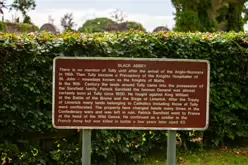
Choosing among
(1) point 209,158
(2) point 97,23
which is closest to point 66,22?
(2) point 97,23

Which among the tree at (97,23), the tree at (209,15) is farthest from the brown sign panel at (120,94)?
the tree at (97,23)

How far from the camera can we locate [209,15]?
1714cm

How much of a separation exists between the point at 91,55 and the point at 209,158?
2.78 m

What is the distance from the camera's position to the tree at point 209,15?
1625 cm

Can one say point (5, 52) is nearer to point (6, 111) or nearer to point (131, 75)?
point (6, 111)

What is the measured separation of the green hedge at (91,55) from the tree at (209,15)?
899cm

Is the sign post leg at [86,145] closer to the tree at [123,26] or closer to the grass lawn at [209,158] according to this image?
the grass lawn at [209,158]

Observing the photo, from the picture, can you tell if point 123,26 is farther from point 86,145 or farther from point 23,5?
point 86,145

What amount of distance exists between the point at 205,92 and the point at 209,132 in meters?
3.11

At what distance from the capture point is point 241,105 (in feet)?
24.0

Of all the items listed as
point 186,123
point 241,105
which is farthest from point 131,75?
point 241,105

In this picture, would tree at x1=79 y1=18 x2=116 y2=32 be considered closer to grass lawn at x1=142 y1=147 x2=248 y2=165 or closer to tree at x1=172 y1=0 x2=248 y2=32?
tree at x1=172 y1=0 x2=248 y2=32

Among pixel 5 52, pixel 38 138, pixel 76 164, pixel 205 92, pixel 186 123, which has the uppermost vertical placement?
pixel 5 52

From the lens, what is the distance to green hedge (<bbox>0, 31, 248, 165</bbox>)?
5.77 meters
